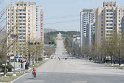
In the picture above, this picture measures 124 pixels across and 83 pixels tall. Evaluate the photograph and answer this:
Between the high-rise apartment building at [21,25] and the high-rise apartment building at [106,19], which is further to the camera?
the high-rise apartment building at [106,19]

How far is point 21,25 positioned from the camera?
87.6 metres

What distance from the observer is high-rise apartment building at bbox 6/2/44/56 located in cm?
4006

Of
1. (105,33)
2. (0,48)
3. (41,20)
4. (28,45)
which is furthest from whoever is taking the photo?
(105,33)

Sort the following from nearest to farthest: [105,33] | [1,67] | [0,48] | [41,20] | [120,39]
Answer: [0,48] < [1,67] < [120,39] < [41,20] < [105,33]

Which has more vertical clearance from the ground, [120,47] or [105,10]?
[105,10]

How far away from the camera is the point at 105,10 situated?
642ft

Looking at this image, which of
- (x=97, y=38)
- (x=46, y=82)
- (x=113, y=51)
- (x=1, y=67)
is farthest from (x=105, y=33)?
(x=46, y=82)

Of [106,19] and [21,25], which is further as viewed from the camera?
[106,19]

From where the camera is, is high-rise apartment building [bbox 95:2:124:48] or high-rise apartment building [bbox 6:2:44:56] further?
high-rise apartment building [bbox 95:2:124:48]

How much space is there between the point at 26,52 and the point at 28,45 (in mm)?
1957

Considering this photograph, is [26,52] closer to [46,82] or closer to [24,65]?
[24,65]

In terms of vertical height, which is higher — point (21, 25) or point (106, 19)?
point (106, 19)

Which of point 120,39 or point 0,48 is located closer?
point 0,48

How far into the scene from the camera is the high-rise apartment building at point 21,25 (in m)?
40.1
